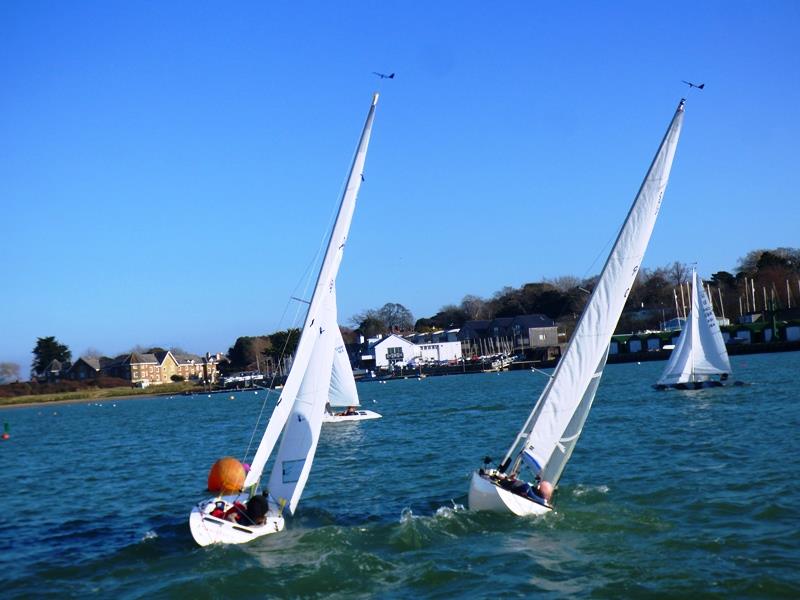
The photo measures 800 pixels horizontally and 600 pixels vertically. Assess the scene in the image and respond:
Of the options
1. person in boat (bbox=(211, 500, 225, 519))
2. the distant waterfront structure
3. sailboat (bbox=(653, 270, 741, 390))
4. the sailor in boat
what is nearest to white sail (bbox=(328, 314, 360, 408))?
sailboat (bbox=(653, 270, 741, 390))

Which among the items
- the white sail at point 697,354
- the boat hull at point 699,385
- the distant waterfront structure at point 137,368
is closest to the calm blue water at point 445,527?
the white sail at point 697,354

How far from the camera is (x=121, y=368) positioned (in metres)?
148

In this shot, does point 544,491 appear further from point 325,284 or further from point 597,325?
point 325,284

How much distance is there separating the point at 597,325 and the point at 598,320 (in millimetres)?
93

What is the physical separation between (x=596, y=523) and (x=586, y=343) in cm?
313

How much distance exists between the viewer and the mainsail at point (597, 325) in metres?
16.5

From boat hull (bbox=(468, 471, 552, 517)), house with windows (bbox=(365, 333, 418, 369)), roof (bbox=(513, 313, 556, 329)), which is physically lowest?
boat hull (bbox=(468, 471, 552, 517))

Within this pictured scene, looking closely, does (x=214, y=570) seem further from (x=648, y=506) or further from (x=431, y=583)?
(x=648, y=506)

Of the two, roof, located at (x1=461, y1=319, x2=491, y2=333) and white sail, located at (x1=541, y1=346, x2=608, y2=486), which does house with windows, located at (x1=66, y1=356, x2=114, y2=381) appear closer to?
roof, located at (x1=461, y1=319, x2=491, y2=333)

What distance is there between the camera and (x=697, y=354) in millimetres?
44562

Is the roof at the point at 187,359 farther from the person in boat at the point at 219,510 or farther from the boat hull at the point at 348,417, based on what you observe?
the person in boat at the point at 219,510

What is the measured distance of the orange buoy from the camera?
15.9 m

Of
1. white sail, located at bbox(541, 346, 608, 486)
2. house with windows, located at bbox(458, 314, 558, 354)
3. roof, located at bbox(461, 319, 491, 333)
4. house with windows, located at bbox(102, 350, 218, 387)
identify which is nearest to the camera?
white sail, located at bbox(541, 346, 608, 486)

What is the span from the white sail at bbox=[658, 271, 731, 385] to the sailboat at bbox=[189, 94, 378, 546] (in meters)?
29.7
